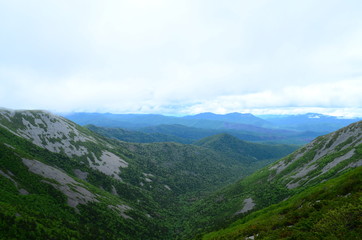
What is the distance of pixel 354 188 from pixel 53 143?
219 m

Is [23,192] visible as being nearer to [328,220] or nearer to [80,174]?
[80,174]

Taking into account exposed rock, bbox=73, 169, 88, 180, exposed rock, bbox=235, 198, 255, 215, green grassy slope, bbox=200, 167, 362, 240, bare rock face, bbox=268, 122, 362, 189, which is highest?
green grassy slope, bbox=200, 167, 362, 240

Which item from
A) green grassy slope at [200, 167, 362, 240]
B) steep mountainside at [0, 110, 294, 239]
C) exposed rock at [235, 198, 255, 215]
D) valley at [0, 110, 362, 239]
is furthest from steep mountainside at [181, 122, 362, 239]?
green grassy slope at [200, 167, 362, 240]

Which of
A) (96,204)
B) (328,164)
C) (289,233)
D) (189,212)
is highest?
(289,233)

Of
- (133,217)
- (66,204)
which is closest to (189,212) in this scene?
(133,217)

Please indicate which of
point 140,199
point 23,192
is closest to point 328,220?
point 23,192

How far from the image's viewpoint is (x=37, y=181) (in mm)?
75250

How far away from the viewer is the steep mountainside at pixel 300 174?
85625mm

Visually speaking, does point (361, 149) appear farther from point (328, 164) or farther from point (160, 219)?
point (160, 219)

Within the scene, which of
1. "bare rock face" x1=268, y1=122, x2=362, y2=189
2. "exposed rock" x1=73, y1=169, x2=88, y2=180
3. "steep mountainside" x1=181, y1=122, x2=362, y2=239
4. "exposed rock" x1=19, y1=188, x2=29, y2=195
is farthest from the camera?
"exposed rock" x1=73, y1=169, x2=88, y2=180

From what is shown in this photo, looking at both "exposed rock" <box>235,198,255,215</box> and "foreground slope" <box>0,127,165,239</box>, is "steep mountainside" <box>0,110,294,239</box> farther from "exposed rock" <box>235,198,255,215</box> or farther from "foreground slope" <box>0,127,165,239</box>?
"exposed rock" <box>235,198,255,215</box>

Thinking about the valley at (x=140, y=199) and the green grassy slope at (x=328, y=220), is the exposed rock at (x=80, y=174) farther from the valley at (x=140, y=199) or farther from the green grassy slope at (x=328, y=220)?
the green grassy slope at (x=328, y=220)

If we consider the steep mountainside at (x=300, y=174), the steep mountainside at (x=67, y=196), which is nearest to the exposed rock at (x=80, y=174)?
the steep mountainside at (x=67, y=196)

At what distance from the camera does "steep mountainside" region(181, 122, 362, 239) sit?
281ft
